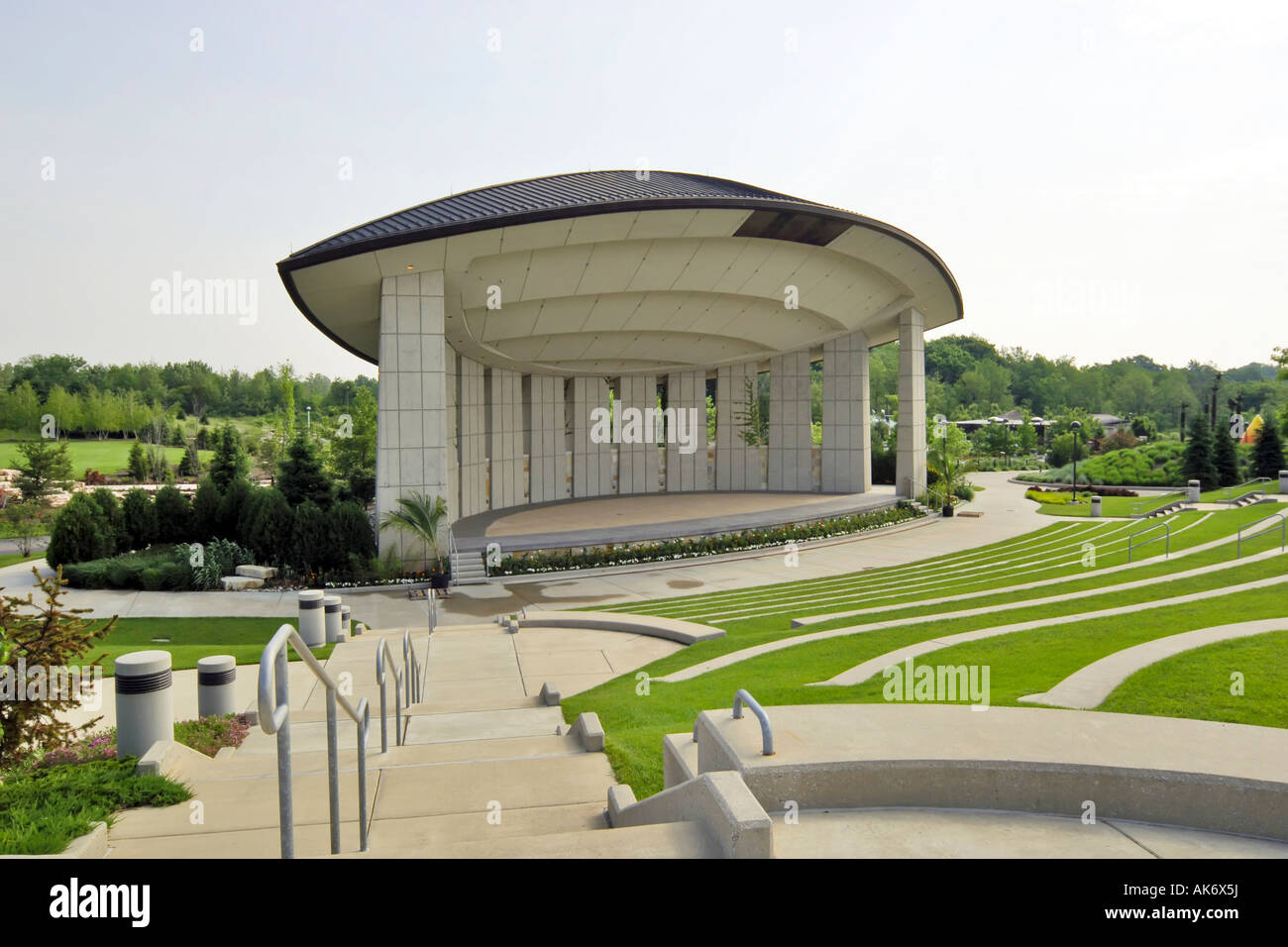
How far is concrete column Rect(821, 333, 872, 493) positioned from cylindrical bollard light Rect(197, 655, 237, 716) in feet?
119

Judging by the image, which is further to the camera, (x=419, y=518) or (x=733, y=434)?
(x=733, y=434)

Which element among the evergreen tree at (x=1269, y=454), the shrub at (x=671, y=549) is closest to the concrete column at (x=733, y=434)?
the shrub at (x=671, y=549)

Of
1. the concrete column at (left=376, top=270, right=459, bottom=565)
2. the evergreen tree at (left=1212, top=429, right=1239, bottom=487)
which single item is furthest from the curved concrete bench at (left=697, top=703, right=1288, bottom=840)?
the evergreen tree at (left=1212, top=429, right=1239, bottom=487)

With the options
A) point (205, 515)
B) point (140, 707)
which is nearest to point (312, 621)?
point (140, 707)

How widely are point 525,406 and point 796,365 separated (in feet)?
49.8

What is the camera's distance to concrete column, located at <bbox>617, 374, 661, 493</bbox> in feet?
147

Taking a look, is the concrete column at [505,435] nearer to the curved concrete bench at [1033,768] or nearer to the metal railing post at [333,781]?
the curved concrete bench at [1033,768]

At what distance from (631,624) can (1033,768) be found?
38.1 feet

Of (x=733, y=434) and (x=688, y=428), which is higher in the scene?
(x=688, y=428)

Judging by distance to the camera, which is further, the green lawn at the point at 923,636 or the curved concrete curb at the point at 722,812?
the green lawn at the point at 923,636

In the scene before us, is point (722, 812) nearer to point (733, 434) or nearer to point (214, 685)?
point (214, 685)

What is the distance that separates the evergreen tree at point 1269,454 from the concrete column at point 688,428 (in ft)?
128

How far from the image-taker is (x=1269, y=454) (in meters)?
54.2

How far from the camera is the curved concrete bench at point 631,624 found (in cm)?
1523
